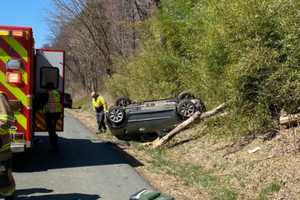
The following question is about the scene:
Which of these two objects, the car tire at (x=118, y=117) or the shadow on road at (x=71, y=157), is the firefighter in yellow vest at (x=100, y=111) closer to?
the car tire at (x=118, y=117)

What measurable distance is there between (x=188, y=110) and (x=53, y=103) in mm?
4771

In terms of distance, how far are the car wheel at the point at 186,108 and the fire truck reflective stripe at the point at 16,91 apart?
6427 mm

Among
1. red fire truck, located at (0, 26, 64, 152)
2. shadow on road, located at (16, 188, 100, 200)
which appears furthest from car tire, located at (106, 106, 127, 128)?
shadow on road, located at (16, 188, 100, 200)

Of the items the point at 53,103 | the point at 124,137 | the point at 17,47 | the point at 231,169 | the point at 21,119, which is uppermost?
the point at 17,47

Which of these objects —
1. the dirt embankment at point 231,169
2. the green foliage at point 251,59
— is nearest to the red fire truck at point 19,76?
the dirt embankment at point 231,169

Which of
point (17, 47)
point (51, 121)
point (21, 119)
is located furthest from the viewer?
point (51, 121)

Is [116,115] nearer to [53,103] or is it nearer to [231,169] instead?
[53,103]

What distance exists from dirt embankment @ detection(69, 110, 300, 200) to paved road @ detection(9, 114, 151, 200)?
0.56 metres

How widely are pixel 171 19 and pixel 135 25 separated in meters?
12.3

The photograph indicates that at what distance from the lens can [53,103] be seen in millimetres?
13930

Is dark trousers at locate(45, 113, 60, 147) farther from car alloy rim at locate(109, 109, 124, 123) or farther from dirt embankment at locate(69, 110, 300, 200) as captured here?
car alloy rim at locate(109, 109, 124, 123)

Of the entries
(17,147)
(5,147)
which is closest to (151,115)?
(17,147)

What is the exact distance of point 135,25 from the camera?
114ft

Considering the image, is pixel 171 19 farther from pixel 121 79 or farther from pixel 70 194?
pixel 70 194
